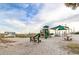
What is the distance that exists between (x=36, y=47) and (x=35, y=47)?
1 centimetres

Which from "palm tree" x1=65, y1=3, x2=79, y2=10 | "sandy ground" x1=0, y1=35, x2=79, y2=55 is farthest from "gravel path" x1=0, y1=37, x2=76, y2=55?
"palm tree" x1=65, y1=3, x2=79, y2=10

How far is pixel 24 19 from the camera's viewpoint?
1895 mm

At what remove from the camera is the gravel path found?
1870 mm

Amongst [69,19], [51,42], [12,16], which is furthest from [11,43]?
[69,19]

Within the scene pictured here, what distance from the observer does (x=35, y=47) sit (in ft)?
6.19

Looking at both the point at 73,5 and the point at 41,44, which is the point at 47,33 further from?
the point at 73,5

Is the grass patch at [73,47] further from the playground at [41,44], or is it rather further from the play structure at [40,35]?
the play structure at [40,35]

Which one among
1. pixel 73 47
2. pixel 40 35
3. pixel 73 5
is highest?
pixel 73 5

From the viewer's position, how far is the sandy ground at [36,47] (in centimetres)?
187

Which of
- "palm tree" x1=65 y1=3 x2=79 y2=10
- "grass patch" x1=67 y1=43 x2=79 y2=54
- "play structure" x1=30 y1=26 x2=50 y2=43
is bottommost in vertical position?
"grass patch" x1=67 y1=43 x2=79 y2=54

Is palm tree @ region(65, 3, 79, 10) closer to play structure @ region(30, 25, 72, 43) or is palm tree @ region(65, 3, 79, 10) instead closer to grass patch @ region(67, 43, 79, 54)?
play structure @ region(30, 25, 72, 43)

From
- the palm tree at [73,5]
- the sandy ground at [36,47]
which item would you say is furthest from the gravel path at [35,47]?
the palm tree at [73,5]

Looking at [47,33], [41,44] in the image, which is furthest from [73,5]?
[41,44]

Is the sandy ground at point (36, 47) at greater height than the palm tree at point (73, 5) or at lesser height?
lesser
